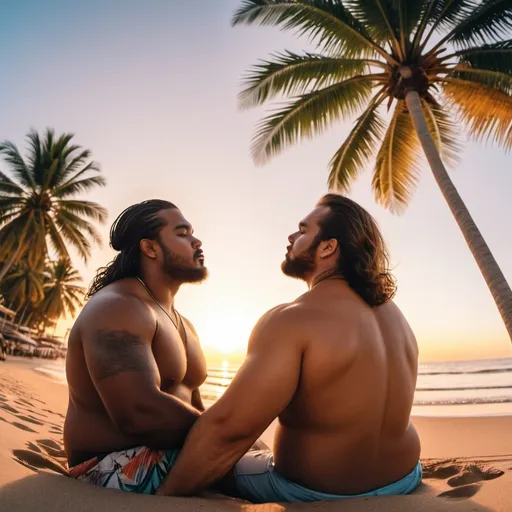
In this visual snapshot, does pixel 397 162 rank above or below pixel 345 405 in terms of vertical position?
above

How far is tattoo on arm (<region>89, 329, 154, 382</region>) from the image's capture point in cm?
160

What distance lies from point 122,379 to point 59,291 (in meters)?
37.0

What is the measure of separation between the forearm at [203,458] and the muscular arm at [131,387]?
12 centimetres

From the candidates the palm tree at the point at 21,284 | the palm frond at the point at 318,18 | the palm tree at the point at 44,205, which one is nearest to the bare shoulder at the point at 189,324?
the palm frond at the point at 318,18

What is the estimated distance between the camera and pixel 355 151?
344 inches

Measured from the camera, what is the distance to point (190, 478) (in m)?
1.49

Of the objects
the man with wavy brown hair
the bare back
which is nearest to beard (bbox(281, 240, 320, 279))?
the man with wavy brown hair

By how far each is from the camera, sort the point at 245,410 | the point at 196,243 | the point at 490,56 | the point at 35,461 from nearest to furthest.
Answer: the point at 245,410, the point at 35,461, the point at 196,243, the point at 490,56

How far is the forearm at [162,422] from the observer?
61.1 inches

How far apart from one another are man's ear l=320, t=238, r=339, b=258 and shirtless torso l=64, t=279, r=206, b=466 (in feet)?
3.12

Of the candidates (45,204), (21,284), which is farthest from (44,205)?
(21,284)

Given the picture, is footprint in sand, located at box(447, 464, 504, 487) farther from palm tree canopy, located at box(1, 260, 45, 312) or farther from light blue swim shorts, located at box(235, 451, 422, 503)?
palm tree canopy, located at box(1, 260, 45, 312)

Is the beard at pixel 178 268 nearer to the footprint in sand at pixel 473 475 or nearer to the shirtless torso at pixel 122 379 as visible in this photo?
the shirtless torso at pixel 122 379

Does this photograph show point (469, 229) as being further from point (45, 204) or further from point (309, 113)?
point (45, 204)
